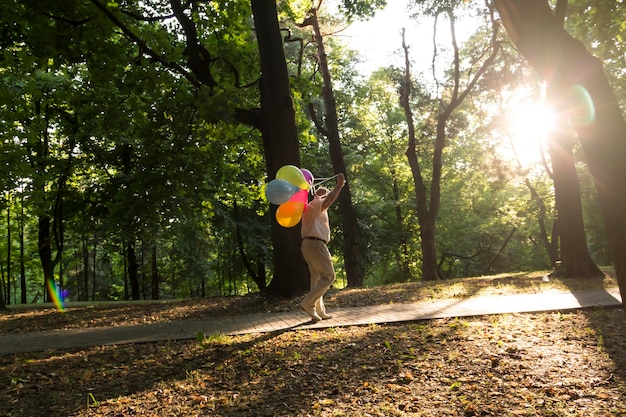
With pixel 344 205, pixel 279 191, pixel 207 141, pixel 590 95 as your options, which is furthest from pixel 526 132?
pixel 590 95

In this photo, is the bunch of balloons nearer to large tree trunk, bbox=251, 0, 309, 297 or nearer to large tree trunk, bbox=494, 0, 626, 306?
large tree trunk, bbox=251, 0, 309, 297

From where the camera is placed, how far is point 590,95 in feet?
12.9

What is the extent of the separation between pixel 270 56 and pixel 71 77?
9302 mm

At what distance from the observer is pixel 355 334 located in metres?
6.29

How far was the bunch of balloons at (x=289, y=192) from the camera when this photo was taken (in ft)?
22.7

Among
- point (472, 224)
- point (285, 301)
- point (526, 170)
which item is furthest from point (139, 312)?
point (472, 224)

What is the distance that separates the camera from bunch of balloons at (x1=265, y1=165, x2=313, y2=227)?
691 centimetres

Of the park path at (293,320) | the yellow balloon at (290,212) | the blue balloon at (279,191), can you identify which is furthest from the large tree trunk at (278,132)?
the blue balloon at (279,191)

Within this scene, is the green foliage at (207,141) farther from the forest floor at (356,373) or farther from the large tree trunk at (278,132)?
the forest floor at (356,373)

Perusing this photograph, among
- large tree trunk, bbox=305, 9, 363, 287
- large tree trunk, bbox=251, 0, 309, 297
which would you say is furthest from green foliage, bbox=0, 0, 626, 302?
large tree trunk, bbox=305, 9, 363, 287

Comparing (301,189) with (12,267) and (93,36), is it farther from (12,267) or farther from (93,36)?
(12,267)

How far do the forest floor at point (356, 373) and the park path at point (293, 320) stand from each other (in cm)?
36

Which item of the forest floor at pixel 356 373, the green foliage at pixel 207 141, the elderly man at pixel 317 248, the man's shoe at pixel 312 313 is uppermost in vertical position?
the green foliage at pixel 207 141

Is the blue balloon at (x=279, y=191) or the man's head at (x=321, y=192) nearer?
the blue balloon at (x=279, y=191)
